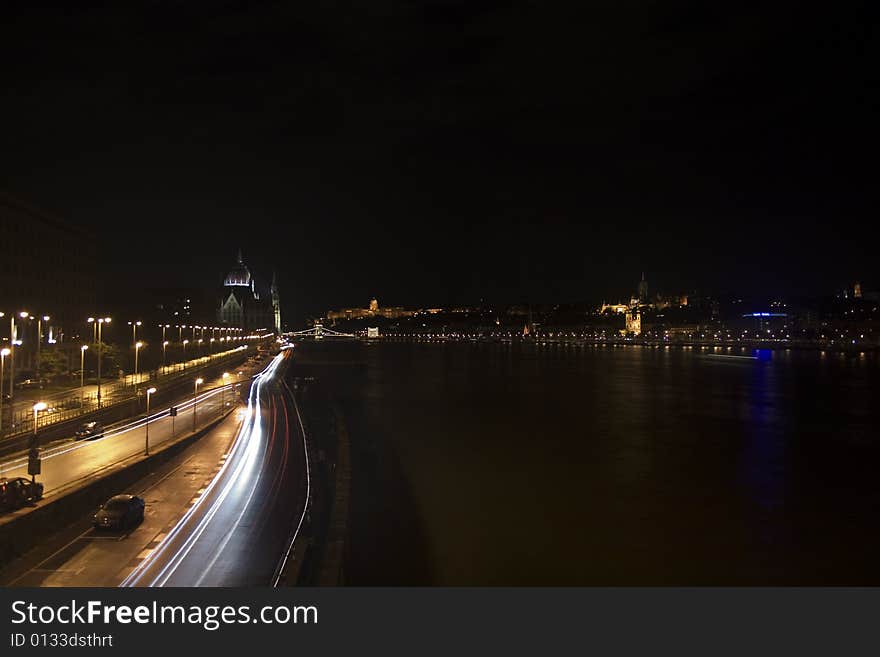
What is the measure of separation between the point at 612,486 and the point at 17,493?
21.1 ft

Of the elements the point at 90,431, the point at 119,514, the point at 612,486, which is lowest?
the point at 612,486

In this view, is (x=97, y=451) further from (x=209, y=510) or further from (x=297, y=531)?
(x=297, y=531)

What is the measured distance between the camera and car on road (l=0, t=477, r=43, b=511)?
4961mm

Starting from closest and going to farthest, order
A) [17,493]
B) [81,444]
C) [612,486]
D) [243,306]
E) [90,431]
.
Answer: [17,493]
[81,444]
[90,431]
[612,486]
[243,306]

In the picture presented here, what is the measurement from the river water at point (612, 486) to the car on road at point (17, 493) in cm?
234

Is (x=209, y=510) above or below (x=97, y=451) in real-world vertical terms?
below

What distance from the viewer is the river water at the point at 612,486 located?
596 centimetres

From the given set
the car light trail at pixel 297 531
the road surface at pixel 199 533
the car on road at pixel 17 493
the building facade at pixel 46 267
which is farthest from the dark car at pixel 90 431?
the building facade at pixel 46 267

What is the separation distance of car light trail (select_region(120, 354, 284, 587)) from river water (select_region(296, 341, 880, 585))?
1142 millimetres

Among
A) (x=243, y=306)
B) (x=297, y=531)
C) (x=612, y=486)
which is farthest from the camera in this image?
(x=243, y=306)

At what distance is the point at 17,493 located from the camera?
5039mm

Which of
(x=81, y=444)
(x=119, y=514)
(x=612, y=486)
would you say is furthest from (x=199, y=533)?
(x=612, y=486)

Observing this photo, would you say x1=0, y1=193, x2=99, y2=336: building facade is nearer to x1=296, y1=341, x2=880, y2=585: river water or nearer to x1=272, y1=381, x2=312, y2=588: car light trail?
x1=296, y1=341, x2=880, y2=585: river water

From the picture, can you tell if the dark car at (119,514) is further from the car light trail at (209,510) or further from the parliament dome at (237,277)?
the parliament dome at (237,277)
